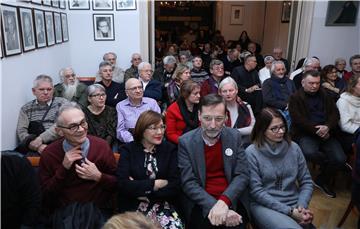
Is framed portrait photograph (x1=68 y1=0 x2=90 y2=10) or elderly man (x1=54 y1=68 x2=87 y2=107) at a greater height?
framed portrait photograph (x1=68 y1=0 x2=90 y2=10)

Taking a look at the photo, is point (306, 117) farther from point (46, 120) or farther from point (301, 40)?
point (301, 40)

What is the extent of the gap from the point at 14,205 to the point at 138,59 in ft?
11.8

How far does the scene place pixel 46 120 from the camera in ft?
10.1

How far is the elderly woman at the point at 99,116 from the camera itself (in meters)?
2.98

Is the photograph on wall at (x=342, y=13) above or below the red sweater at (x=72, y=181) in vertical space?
above

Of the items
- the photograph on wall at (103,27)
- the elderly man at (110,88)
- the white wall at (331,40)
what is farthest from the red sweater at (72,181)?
the white wall at (331,40)

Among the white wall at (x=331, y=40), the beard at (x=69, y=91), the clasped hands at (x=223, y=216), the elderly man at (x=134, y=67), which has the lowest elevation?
the clasped hands at (x=223, y=216)

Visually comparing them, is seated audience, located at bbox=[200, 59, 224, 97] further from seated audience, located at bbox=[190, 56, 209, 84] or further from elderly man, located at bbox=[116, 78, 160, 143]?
elderly man, located at bbox=[116, 78, 160, 143]

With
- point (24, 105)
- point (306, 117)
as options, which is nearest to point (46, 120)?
point (24, 105)

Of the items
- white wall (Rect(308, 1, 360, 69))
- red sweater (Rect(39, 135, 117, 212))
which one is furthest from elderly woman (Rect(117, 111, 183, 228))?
white wall (Rect(308, 1, 360, 69))

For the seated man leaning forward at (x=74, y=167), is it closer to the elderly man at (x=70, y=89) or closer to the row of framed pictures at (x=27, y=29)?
the row of framed pictures at (x=27, y=29)

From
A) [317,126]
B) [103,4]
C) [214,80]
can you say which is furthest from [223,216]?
[103,4]

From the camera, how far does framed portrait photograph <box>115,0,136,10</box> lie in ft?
16.8

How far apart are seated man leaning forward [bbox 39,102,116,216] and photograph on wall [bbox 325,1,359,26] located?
526 cm
